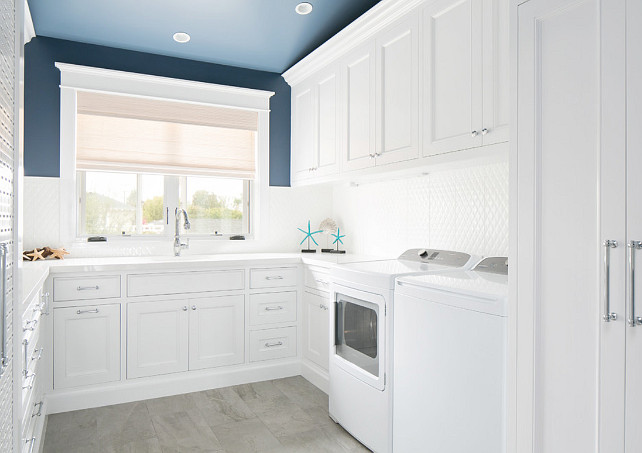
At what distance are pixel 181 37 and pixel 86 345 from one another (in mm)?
2196

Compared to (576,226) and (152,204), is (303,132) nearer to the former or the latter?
(152,204)

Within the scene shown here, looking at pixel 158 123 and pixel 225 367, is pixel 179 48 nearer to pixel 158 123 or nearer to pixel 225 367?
pixel 158 123

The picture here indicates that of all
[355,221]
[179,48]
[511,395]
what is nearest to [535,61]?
[511,395]

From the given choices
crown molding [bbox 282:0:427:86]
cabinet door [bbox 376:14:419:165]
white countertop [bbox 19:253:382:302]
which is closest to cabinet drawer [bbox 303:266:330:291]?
white countertop [bbox 19:253:382:302]

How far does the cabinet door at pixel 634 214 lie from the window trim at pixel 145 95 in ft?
10.4

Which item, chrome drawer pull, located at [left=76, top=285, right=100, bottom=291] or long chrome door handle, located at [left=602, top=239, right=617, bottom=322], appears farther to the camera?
chrome drawer pull, located at [left=76, top=285, right=100, bottom=291]

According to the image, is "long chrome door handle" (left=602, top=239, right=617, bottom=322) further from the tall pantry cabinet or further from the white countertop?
the white countertop

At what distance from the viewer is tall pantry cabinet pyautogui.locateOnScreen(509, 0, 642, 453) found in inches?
45.9

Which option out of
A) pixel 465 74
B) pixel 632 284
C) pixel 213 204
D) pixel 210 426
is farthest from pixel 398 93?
pixel 210 426

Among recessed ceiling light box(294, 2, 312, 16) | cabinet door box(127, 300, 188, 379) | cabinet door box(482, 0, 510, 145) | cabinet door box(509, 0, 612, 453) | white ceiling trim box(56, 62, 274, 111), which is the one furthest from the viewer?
white ceiling trim box(56, 62, 274, 111)

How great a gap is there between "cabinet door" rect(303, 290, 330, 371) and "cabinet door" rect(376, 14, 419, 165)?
1092mm

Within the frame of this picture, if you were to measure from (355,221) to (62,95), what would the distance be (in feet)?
7.89

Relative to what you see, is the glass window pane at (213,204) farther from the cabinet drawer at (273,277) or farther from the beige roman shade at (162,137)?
the cabinet drawer at (273,277)

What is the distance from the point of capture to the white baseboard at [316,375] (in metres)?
3.24
